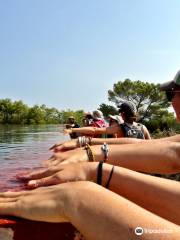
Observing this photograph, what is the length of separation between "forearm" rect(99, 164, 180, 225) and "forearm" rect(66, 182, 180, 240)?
365mm

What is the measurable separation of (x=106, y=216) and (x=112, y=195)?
12 cm

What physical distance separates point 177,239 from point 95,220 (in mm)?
294

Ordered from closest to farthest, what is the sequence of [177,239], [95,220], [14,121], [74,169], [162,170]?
[177,239], [95,220], [74,169], [162,170], [14,121]

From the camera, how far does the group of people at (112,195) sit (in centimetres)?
143

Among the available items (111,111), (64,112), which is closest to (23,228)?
(111,111)

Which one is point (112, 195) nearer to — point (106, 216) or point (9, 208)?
point (106, 216)

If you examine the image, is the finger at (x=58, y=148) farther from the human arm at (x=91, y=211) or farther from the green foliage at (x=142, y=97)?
the green foliage at (x=142, y=97)

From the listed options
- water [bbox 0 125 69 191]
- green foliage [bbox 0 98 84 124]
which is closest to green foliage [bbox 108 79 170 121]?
green foliage [bbox 0 98 84 124]

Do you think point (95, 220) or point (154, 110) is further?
point (154, 110)

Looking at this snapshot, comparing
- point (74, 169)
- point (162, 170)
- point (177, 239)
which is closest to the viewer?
point (177, 239)

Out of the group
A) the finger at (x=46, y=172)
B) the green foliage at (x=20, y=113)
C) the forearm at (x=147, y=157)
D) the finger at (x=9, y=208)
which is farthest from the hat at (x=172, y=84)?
the green foliage at (x=20, y=113)

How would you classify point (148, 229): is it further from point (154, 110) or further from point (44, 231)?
point (154, 110)

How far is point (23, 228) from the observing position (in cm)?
187

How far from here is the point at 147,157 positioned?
2.64 metres
